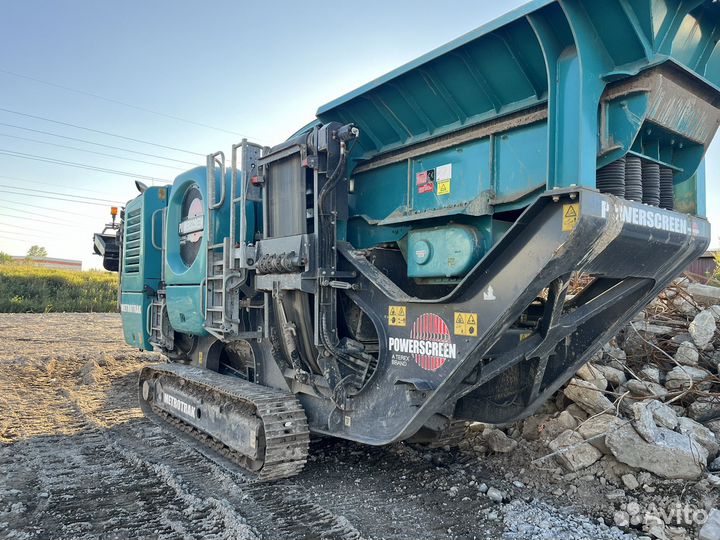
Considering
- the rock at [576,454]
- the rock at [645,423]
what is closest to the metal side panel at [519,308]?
the rock at [576,454]

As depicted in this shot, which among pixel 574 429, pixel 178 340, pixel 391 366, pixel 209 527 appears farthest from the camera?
pixel 178 340

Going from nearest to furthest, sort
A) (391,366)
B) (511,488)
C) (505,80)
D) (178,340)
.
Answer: (505,80) → (391,366) → (511,488) → (178,340)

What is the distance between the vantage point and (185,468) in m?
4.50

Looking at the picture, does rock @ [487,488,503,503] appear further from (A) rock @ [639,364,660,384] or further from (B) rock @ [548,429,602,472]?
(A) rock @ [639,364,660,384]

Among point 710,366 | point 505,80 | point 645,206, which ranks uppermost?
point 505,80

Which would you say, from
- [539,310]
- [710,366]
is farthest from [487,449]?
[710,366]

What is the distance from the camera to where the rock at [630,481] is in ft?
12.4

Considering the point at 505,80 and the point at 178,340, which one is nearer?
the point at 505,80

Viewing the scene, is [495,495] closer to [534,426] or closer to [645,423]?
[534,426]

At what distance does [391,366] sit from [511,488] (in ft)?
4.34

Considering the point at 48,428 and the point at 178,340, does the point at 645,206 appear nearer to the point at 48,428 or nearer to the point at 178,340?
the point at 178,340

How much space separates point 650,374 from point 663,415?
84cm

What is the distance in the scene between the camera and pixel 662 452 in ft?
12.3

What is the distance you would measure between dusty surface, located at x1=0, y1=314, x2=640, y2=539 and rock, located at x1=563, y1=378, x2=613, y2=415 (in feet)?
1.91
